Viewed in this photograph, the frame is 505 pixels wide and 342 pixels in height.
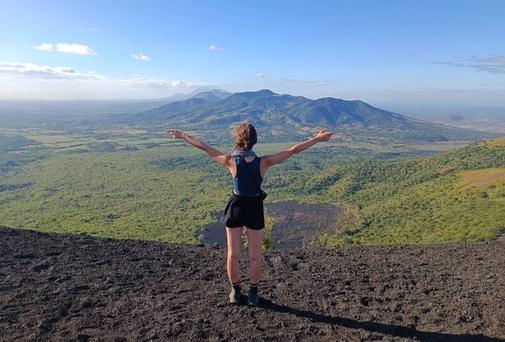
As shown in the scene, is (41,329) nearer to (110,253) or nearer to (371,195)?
(110,253)

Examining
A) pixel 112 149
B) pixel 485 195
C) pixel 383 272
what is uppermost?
pixel 383 272

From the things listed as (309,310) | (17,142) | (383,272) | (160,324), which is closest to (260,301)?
(309,310)

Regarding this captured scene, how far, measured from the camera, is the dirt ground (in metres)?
4.83

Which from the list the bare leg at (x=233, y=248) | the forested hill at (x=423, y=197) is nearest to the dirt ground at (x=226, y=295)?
the bare leg at (x=233, y=248)

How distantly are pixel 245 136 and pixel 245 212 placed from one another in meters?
0.83

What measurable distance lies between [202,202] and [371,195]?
81.6ft

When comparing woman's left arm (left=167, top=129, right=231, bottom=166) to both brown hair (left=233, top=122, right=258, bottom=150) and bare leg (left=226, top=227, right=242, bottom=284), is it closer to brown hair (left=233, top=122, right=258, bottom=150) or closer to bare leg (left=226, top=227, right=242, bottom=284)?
brown hair (left=233, top=122, right=258, bottom=150)

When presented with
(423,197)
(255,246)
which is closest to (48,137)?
(423,197)

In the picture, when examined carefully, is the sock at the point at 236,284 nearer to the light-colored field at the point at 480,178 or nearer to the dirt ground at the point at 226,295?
the dirt ground at the point at 226,295

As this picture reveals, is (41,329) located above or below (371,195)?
above

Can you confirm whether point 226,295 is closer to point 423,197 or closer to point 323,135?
point 323,135

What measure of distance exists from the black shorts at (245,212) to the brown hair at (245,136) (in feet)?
1.84

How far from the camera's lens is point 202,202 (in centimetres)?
6600

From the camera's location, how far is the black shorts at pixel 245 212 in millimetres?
4957
